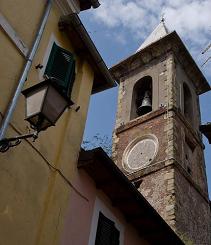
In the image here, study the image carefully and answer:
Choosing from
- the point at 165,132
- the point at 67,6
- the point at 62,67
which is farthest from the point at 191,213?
the point at 62,67

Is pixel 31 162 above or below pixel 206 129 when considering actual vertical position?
below

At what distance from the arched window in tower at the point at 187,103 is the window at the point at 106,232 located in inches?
504

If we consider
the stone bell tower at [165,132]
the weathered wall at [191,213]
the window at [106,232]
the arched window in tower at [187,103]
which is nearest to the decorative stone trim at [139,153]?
the stone bell tower at [165,132]

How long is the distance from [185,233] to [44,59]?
8465 mm

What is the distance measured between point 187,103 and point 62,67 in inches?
554

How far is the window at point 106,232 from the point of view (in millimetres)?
6637

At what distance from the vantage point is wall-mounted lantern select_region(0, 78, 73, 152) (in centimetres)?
417

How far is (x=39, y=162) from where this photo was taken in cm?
583

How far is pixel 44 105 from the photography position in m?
4.17

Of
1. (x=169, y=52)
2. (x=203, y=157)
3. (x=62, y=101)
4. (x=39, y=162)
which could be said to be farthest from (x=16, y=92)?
(x=169, y=52)

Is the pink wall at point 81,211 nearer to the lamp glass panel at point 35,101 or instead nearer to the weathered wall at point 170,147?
the lamp glass panel at point 35,101

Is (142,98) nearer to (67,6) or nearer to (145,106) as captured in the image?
(145,106)

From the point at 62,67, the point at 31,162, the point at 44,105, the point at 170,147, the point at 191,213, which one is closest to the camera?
the point at 44,105

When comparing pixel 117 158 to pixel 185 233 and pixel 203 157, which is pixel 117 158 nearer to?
pixel 203 157
